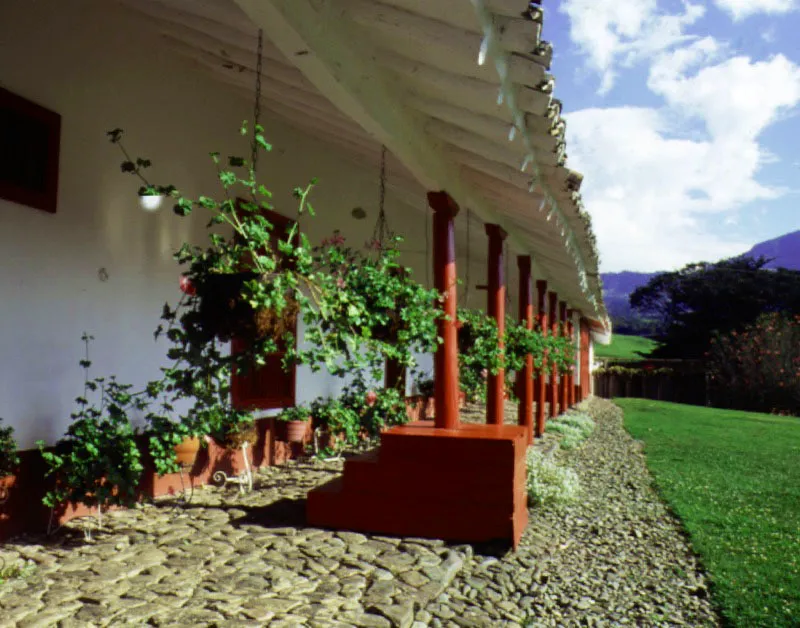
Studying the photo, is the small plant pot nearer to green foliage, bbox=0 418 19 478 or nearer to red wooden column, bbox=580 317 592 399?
green foliage, bbox=0 418 19 478

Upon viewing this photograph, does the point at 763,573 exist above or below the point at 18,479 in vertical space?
below

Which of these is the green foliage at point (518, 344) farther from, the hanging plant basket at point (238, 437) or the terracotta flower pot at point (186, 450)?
the terracotta flower pot at point (186, 450)

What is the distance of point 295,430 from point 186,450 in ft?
6.76

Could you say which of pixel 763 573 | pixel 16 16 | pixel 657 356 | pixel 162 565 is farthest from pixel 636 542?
pixel 657 356

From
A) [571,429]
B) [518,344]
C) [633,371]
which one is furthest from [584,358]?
[518,344]

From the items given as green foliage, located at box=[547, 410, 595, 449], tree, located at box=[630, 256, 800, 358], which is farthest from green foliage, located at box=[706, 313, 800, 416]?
green foliage, located at box=[547, 410, 595, 449]

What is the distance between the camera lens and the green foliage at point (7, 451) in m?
3.91

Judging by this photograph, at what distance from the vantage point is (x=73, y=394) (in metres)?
4.57

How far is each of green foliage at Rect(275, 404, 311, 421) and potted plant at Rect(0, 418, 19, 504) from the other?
116 inches

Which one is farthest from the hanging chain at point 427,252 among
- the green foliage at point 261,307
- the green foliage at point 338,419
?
the green foliage at point 261,307

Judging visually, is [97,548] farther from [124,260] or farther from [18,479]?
[124,260]

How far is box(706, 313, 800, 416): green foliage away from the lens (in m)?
22.8

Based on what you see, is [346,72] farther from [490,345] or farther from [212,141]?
[490,345]

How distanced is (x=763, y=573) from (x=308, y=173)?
5.63m
